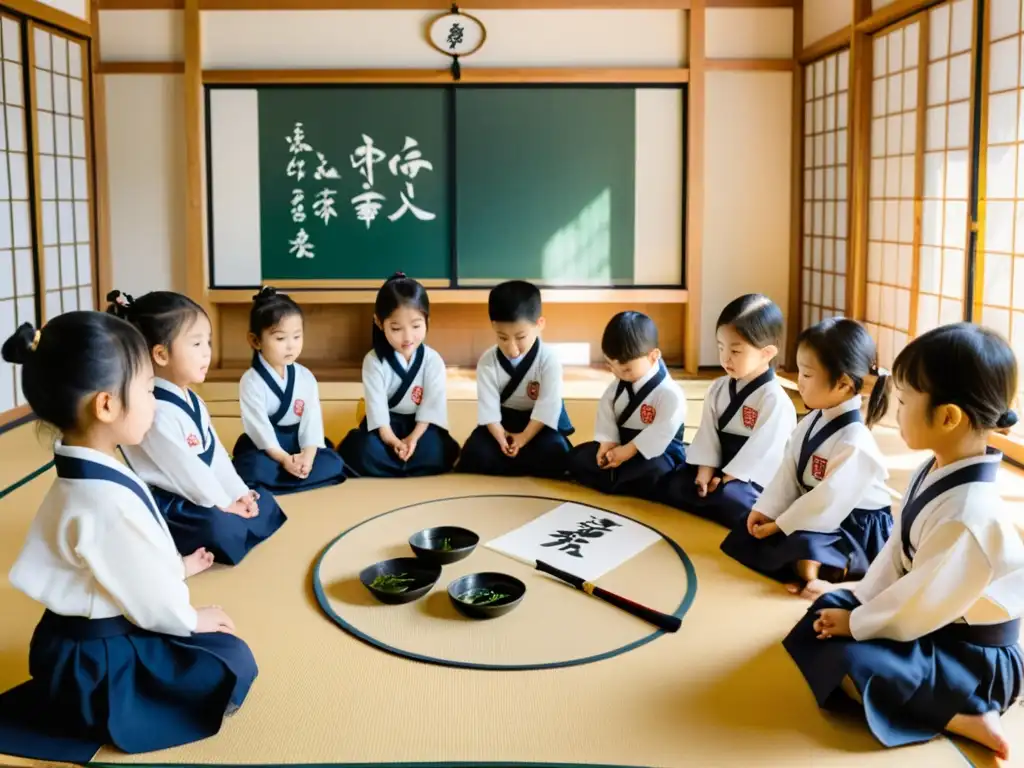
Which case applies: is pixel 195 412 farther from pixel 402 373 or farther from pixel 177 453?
pixel 402 373

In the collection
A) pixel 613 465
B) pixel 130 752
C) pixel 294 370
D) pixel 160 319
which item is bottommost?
pixel 130 752

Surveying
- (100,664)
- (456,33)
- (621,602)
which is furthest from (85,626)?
(456,33)

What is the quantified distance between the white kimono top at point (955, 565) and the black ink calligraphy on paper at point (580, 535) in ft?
3.91

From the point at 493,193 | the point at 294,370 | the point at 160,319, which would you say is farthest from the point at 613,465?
the point at 493,193

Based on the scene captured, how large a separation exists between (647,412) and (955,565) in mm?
1923

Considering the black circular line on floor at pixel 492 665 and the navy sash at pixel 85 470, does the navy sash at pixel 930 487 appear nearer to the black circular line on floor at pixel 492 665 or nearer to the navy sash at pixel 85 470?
the black circular line on floor at pixel 492 665

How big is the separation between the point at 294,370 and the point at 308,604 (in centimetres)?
143

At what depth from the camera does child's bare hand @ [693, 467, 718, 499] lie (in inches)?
142

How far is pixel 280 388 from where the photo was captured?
3.99 m

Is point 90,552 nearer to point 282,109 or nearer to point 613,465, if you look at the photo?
point 613,465

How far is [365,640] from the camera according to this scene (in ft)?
8.46

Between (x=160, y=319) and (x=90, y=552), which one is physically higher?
(x=160, y=319)

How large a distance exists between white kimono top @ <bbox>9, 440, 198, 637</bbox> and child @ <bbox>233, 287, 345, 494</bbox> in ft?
5.84

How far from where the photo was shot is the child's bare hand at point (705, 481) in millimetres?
3605
